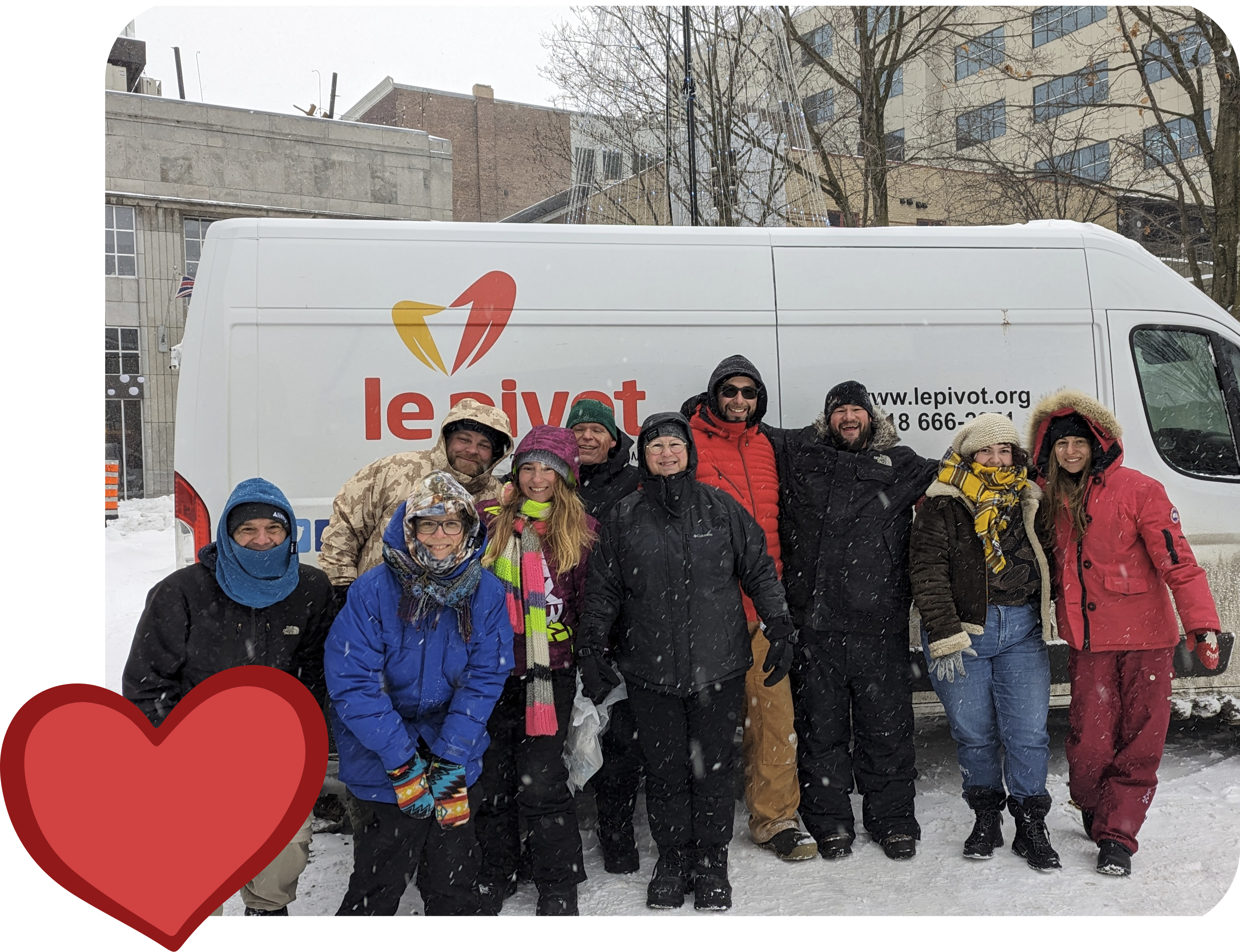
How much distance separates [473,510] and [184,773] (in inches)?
45.8

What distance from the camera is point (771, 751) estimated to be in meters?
3.94

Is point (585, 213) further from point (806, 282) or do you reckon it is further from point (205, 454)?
point (205, 454)

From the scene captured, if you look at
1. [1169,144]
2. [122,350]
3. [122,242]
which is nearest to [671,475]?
[1169,144]

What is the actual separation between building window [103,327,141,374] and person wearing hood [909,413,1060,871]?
753 inches

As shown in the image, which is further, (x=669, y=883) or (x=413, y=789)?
(x=669, y=883)

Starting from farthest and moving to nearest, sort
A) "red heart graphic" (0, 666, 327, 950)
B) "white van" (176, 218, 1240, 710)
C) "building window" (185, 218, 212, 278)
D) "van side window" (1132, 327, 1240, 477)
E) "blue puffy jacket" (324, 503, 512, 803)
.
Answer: "building window" (185, 218, 212, 278), "van side window" (1132, 327, 1240, 477), "white van" (176, 218, 1240, 710), "blue puffy jacket" (324, 503, 512, 803), "red heart graphic" (0, 666, 327, 950)

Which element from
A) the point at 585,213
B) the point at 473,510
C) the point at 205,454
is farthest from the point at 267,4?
the point at 585,213

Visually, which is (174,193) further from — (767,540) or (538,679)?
(538,679)

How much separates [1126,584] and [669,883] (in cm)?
220

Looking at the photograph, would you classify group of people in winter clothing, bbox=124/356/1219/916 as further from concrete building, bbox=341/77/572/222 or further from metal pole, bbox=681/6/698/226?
concrete building, bbox=341/77/572/222

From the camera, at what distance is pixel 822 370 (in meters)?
4.40

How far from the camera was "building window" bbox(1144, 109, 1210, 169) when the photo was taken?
9.30m

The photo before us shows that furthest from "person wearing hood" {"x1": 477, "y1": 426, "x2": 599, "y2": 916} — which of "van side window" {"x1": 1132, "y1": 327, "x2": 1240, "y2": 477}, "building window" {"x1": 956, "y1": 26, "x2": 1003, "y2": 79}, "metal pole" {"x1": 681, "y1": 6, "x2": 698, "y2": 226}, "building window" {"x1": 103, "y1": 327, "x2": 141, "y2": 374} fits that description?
"building window" {"x1": 103, "y1": 327, "x2": 141, "y2": 374}

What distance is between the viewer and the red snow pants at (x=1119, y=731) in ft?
12.1
